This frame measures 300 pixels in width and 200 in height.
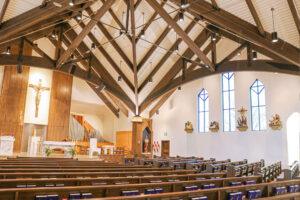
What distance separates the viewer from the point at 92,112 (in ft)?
55.6

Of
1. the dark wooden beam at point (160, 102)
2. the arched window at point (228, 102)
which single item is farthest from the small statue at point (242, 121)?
the dark wooden beam at point (160, 102)

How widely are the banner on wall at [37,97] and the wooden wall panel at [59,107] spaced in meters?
0.26

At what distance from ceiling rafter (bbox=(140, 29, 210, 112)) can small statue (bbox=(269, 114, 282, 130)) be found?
4.61 meters

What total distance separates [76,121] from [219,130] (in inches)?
328

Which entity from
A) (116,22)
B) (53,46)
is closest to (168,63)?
(116,22)

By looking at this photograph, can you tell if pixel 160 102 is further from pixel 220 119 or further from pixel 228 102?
pixel 228 102

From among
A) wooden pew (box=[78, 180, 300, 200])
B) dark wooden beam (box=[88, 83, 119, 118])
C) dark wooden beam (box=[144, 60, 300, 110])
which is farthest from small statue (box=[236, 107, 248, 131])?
wooden pew (box=[78, 180, 300, 200])

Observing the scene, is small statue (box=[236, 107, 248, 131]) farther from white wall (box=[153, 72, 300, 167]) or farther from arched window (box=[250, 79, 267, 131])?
arched window (box=[250, 79, 267, 131])

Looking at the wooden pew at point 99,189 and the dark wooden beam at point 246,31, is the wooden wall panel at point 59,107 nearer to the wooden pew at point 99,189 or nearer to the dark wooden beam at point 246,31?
the dark wooden beam at point 246,31

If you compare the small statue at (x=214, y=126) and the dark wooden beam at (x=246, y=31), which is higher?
the dark wooden beam at (x=246, y=31)

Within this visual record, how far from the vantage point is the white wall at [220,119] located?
35.4 feet

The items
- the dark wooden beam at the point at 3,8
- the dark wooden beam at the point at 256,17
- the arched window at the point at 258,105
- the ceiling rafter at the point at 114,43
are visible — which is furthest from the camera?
the arched window at the point at 258,105

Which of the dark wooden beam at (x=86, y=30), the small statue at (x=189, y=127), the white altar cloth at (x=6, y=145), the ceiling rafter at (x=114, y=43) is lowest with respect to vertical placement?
the white altar cloth at (x=6, y=145)

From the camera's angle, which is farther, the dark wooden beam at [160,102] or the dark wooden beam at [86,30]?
the dark wooden beam at [160,102]
